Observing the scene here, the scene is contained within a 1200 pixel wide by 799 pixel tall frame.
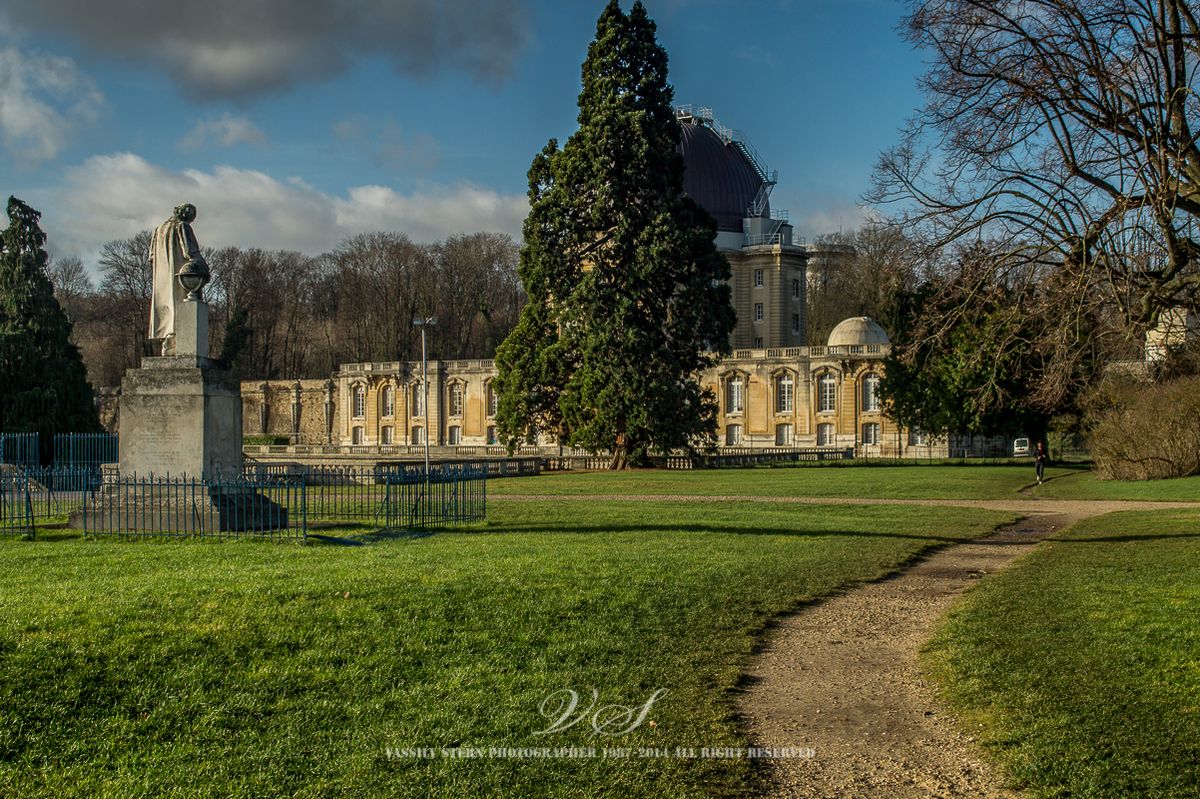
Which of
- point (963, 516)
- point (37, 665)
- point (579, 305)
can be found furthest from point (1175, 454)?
point (37, 665)

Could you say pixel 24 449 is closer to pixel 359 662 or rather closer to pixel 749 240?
pixel 359 662

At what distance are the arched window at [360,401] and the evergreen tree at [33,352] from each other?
3535 centimetres

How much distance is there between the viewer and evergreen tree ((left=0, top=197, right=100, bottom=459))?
44.8 m

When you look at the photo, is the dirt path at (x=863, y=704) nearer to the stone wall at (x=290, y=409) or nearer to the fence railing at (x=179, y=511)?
the fence railing at (x=179, y=511)

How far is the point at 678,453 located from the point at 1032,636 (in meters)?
36.9

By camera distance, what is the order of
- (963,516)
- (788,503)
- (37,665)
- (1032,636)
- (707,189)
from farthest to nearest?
(707,189)
(788,503)
(963,516)
(1032,636)
(37,665)

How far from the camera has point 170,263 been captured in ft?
60.8

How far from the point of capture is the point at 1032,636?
10.4 meters

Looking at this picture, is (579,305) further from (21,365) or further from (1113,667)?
(1113,667)

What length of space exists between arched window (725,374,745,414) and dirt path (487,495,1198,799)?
192ft

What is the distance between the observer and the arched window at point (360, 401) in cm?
8350

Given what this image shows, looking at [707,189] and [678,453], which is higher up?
[707,189]

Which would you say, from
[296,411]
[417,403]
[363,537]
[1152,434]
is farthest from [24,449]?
[296,411]

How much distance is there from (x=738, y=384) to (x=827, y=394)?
6109 mm
